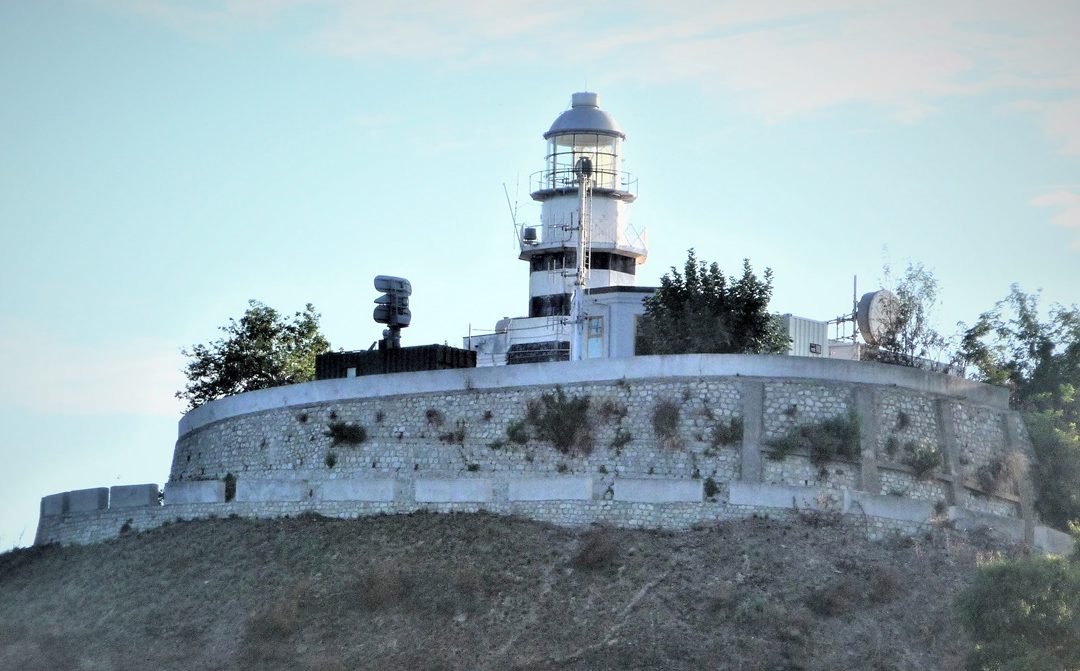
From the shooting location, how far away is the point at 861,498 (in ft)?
165

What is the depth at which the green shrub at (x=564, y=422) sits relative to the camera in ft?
172

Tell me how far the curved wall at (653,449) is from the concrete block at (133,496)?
6.55 ft

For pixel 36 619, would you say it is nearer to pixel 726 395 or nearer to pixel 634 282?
pixel 726 395

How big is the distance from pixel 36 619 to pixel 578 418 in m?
14.0

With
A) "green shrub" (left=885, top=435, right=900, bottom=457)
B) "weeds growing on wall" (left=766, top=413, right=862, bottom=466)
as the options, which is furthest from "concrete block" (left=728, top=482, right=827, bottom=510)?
"green shrub" (left=885, top=435, right=900, bottom=457)

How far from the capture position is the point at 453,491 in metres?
52.5

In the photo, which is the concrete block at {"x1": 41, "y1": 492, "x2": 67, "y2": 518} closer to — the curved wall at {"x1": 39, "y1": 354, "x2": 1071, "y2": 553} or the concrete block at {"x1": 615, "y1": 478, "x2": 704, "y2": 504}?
the curved wall at {"x1": 39, "y1": 354, "x2": 1071, "y2": 553}

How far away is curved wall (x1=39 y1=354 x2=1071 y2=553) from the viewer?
50.7 m

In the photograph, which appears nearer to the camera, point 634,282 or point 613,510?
point 613,510

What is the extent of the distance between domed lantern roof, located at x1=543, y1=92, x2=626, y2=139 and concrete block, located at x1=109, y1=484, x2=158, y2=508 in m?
17.0

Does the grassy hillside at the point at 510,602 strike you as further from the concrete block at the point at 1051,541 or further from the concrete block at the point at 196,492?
the concrete block at the point at 1051,541

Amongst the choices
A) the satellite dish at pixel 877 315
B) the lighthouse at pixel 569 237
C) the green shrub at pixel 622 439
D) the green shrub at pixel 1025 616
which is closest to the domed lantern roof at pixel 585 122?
the lighthouse at pixel 569 237

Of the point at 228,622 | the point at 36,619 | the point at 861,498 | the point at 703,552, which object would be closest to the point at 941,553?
the point at 861,498

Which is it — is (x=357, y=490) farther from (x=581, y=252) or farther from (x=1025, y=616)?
(x=1025, y=616)
